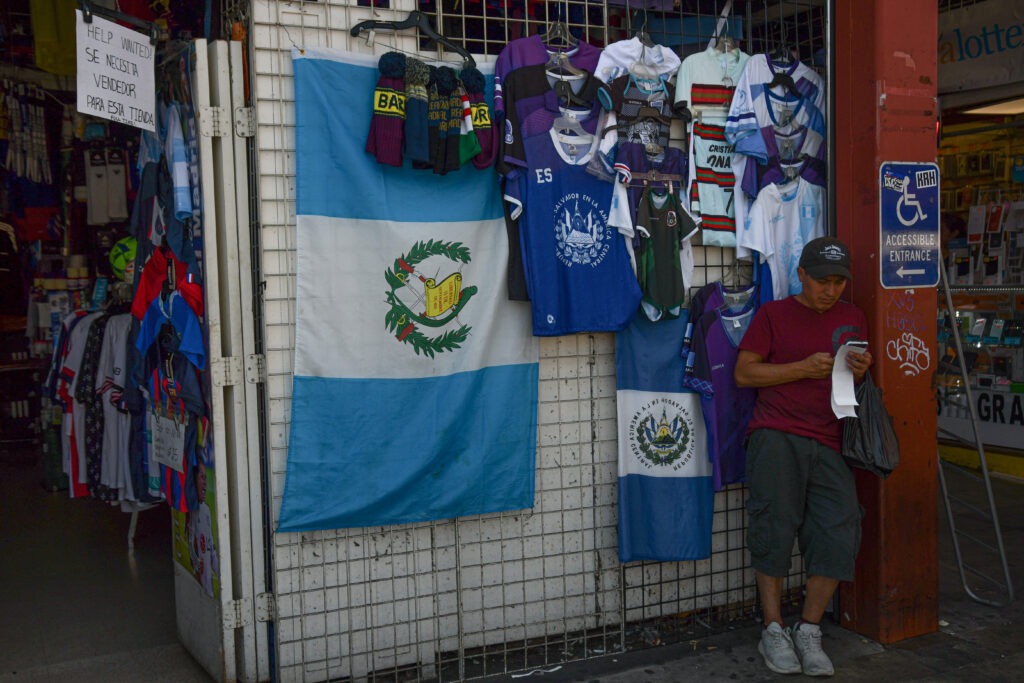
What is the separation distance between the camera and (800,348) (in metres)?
4.46

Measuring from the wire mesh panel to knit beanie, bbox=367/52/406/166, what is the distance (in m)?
0.22

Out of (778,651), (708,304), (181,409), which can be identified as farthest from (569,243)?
(778,651)

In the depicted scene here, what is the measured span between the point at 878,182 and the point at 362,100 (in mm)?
2577

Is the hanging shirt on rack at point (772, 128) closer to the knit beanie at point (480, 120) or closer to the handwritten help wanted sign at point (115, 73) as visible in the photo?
the knit beanie at point (480, 120)

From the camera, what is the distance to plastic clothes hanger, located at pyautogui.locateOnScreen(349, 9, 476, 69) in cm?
414

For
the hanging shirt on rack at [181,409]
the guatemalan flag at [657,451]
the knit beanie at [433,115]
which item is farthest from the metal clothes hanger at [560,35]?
the hanging shirt on rack at [181,409]

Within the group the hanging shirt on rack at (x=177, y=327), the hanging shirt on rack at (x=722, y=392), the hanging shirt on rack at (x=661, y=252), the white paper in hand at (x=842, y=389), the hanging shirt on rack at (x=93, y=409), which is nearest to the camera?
the hanging shirt on rack at (x=177, y=327)

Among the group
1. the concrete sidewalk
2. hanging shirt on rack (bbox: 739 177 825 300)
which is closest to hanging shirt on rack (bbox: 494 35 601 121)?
hanging shirt on rack (bbox: 739 177 825 300)

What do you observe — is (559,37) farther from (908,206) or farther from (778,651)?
(778,651)

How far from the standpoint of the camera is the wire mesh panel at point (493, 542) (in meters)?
4.06

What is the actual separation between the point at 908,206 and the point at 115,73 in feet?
12.6

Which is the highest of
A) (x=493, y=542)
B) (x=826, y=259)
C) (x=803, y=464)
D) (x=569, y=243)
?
(x=569, y=243)

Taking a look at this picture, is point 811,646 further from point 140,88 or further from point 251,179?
point 140,88

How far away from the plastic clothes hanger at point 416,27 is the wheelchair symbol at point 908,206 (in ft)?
7.45
